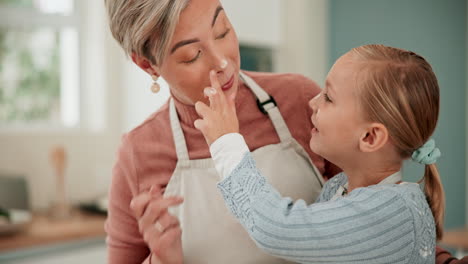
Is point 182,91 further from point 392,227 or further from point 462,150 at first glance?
point 462,150

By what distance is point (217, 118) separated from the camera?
0.88 meters

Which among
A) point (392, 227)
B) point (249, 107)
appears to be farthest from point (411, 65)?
point (249, 107)

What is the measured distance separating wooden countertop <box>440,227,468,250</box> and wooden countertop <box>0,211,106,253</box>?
5.21ft

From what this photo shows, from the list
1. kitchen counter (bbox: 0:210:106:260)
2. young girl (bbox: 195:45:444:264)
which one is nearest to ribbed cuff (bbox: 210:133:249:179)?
young girl (bbox: 195:45:444:264)

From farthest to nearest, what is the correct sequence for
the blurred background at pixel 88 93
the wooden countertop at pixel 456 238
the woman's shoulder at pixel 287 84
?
the blurred background at pixel 88 93
the wooden countertop at pixel 456 238
the woman's shoulder at pixel 287 84

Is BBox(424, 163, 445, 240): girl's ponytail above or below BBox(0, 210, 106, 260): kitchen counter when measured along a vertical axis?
above

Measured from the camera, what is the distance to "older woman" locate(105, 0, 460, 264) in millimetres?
937

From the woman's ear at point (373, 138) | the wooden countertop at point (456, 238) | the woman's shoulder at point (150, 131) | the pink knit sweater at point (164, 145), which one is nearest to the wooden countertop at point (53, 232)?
the pink knit sweater at point (164, 145)

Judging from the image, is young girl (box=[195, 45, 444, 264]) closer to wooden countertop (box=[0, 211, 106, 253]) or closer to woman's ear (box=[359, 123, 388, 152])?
woman's ear (box=[359, 123, 388, 152])

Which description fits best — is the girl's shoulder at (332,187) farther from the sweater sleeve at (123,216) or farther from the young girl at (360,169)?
the sweater sleeve at (123,216)

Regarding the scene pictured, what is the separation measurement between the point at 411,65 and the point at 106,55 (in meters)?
2.44

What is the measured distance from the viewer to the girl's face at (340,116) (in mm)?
895

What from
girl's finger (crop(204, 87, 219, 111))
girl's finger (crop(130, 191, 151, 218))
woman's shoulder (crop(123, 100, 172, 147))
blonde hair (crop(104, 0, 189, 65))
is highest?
blonde hair (crop(104, 0, 189, 65))

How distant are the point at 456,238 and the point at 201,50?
1.63m
